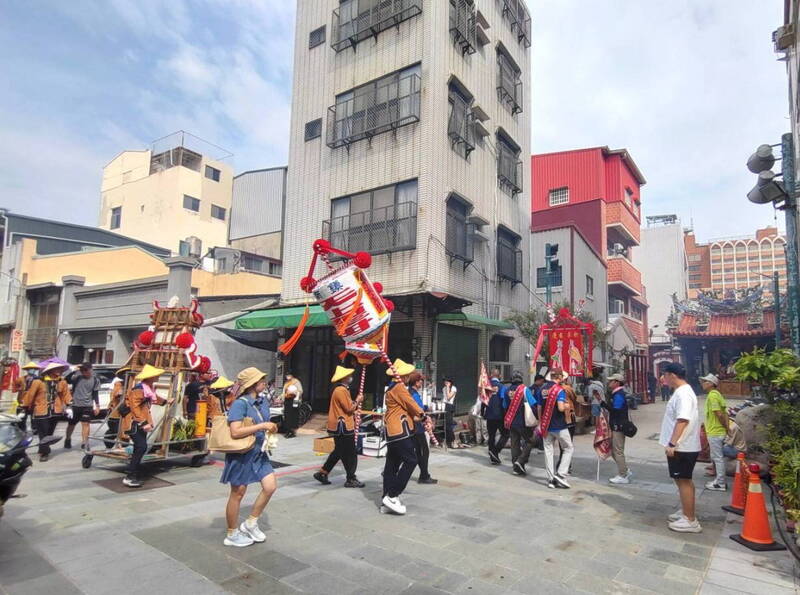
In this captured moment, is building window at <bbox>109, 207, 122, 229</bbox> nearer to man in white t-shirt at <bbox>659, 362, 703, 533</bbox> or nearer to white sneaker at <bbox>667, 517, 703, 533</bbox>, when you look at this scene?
man in white t-shirt at <bbox>659, 362, 703, 533</bbox>

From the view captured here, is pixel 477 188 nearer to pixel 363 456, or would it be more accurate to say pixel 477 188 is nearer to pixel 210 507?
pixel 363 456

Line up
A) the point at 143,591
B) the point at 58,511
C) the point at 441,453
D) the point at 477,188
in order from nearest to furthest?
the point at 143,591 → the point at 58,511 → the point at 441,453 → the point at 477,188

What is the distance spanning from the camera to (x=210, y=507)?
21.8 feet

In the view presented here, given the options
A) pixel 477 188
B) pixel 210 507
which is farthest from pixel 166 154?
pixel 210 507

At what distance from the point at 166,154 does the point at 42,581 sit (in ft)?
122

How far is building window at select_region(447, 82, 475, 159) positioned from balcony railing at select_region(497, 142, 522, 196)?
2.12m

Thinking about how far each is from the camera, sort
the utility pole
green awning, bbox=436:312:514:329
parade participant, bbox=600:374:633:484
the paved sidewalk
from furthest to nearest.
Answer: green awning, bbox=436:312:514:329, the utility pole, parade participant, bbox=600:374:633:484, the paved sidewalk

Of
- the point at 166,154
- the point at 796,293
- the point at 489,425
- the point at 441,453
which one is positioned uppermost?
the point at 166,154

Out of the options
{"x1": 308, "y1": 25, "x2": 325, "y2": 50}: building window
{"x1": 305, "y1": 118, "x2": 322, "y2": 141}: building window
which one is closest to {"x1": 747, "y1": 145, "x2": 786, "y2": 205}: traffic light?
{"x1": 305, "y1": 118, "x2": 322, "y2": 141}: building window

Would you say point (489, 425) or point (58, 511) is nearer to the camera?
point (58, 511)

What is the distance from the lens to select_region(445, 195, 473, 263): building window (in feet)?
50.0

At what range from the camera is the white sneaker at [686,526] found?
588 cm

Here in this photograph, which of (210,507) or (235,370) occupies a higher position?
(235,370)

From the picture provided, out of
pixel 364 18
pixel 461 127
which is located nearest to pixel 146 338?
pixel 461 127
